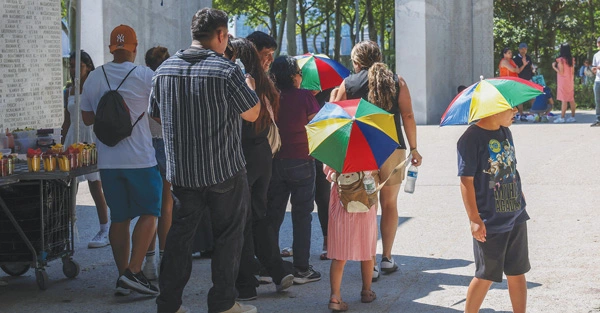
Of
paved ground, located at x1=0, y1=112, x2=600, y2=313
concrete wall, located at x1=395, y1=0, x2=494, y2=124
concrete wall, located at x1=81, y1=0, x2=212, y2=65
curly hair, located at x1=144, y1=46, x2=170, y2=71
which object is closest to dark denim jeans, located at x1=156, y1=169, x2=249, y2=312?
paved ground, located at x1=0, y1=112, x2=600, y2=313

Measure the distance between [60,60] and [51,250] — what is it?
2.89 meters

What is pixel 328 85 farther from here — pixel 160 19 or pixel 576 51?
pixel 576 51

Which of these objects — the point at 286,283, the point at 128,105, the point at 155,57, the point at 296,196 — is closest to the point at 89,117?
the point at 128,105

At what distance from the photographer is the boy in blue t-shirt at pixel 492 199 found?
5395 mm

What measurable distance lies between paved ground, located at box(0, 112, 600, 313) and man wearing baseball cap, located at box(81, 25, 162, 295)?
1.39ft

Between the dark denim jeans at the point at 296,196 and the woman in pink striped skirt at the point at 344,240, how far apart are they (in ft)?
2.22

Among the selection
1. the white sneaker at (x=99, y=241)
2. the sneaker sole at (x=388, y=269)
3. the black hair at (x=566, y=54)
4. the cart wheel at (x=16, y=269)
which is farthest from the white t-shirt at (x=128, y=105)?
the black hair at (x=566, y=54)

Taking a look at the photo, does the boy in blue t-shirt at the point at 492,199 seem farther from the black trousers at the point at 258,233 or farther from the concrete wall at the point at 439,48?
the concrete wall at the point at 439,48

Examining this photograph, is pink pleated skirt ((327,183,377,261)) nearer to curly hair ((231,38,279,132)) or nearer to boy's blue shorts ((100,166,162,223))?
curly hair ((231,38,279,132))

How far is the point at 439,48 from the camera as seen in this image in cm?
2402

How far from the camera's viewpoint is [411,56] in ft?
77.3

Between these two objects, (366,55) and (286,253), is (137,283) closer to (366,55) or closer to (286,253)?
(286,253)

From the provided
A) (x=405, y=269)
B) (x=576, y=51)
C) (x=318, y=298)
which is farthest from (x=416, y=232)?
(x=576, y=51)

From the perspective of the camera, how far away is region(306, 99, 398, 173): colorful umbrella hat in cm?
603
